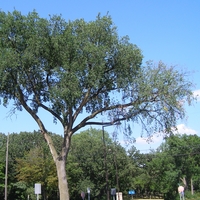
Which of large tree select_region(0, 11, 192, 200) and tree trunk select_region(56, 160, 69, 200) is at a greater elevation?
large tree select_region(0, 11, 192, 200)

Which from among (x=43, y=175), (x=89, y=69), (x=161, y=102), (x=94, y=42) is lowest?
(x=43, y=175)

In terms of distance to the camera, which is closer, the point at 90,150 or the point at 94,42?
the point at 94,42

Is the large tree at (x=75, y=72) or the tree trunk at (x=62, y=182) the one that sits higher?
the large tree at (x=75, y=72)

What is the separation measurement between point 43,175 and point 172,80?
113ft

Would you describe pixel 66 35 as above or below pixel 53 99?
above

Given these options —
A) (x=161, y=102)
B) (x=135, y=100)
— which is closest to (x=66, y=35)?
(x=135, y=100)

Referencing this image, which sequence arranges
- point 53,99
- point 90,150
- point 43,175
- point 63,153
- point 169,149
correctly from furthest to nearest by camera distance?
point 169,149 < point 90,150 < point 43,175 < point 63,153 < point 53,99

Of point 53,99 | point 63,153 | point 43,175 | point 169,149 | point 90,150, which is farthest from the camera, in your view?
point 169,149

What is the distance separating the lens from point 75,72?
21.5m

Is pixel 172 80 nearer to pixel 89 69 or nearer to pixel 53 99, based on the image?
pixel 89 69

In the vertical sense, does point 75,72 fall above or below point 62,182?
above

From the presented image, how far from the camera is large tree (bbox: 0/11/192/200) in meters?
21.4

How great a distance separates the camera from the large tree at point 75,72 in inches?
843

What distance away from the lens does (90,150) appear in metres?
67.9
